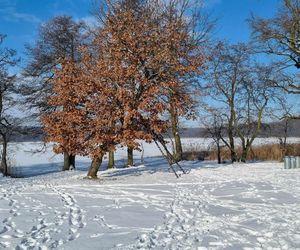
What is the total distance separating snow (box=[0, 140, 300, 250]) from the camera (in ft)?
24.5

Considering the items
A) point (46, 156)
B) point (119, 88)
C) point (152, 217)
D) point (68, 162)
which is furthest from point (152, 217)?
point (46, 156)

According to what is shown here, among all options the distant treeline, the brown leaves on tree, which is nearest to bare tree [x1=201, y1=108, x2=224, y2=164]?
the distant treeline

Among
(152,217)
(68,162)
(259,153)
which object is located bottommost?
(152,217)

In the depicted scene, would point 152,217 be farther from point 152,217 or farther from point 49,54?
point 49,54

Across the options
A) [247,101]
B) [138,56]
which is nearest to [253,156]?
[247,101]

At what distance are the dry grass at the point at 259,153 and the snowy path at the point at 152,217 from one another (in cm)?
1924

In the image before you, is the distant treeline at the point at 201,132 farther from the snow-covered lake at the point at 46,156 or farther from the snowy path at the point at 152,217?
the snowy path at the point at 152,217

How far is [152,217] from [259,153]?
28.5 meters

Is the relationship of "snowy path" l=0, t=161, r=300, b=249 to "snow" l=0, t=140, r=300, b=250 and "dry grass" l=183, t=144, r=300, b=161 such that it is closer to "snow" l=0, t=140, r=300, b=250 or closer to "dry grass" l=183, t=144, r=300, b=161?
"snow" l=0, t=140, r=300, b=250

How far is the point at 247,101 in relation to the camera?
3506 centimetres

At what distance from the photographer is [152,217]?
986cm

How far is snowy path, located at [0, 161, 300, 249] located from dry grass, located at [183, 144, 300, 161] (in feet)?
63.1

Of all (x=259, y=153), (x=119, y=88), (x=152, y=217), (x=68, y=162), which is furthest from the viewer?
(x=259, y=153)

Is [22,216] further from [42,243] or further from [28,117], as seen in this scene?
[28,117]
